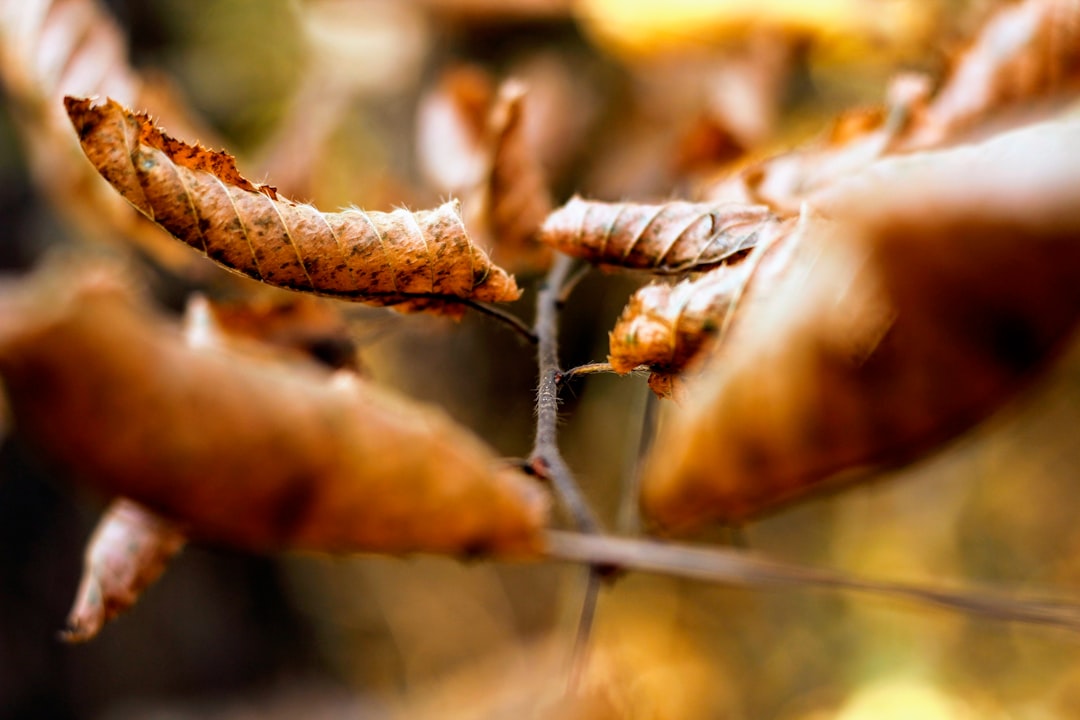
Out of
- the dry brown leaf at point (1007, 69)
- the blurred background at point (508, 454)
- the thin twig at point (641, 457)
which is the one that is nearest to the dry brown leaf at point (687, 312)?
the thin twig at point (641, 457)


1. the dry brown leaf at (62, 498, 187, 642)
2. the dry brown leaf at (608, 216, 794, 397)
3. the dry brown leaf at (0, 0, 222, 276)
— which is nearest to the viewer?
the dry brown leaf at (608, 216, 794, 397)

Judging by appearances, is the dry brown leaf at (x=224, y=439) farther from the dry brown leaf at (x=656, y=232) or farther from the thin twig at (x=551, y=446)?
the dry brown leaf at (x=656, y=232)

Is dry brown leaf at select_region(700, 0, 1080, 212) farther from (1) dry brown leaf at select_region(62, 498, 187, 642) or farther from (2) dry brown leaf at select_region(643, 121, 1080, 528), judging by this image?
(1) dry brown leaf at select_region(62, 498, 187, 642)

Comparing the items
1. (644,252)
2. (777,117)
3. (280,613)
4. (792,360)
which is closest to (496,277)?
(644,252)

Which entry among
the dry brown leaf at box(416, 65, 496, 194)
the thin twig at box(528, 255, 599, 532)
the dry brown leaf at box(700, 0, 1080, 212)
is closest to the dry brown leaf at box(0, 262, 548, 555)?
the thin twig at box(528, 255, 599, 532)

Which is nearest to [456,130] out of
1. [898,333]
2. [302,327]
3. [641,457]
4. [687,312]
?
[302,327]

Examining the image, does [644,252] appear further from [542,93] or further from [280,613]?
[280,613]
